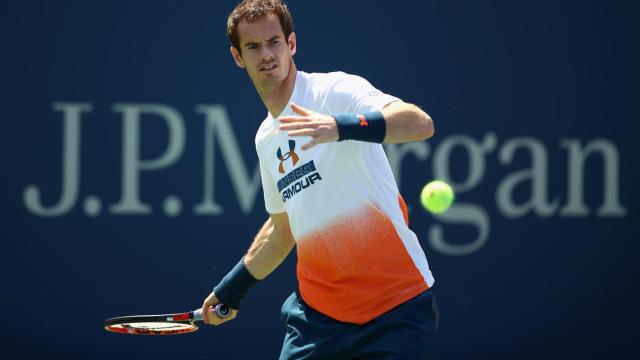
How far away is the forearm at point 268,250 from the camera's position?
13.4ft

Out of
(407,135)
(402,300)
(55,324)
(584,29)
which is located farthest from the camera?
(584,29)

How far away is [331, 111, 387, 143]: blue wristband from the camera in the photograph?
3.19 m

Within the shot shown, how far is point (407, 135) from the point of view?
10.9ft

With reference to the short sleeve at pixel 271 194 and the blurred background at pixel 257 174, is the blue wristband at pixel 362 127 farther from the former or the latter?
the blurred background at pixel 257 174

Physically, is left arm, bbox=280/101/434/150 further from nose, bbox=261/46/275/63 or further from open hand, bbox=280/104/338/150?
nose, bbox=261/46/275/63

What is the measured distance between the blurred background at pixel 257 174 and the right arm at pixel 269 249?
2480 millimetres

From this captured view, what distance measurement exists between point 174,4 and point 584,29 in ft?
8.69

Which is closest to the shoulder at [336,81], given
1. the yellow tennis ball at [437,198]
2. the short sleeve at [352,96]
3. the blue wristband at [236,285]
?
the short sleeve at [352,96]

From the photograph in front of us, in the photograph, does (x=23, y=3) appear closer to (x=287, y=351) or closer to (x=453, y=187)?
(x=453, y=187)

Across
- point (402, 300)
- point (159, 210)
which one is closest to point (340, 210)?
point (402, 300)

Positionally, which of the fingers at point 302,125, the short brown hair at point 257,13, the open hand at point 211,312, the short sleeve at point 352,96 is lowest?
the open hand at point 211,312

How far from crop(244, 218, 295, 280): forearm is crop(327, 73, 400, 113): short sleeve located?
27.3 inches

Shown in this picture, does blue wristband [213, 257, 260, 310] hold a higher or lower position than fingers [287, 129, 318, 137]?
lower

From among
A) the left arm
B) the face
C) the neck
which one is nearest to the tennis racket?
the neck
